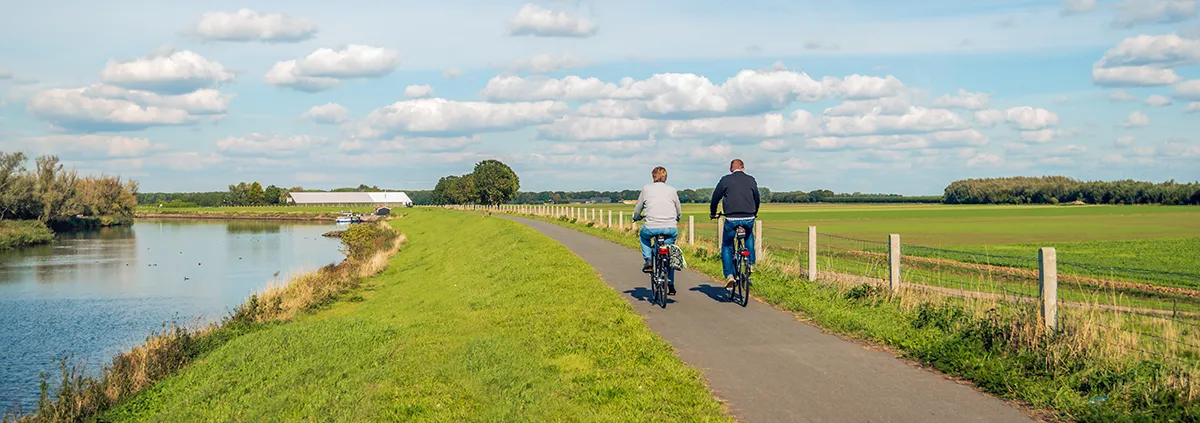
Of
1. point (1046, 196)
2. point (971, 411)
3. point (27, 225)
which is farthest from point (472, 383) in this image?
point (1046, 196)

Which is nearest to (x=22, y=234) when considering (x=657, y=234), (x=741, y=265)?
(x=657, y=234)

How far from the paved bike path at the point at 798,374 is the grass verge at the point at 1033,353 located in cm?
30

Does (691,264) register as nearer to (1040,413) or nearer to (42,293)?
(1040,413)

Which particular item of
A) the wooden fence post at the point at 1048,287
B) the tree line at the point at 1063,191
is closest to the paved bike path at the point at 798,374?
the wooden fence post at the point at 1048,287

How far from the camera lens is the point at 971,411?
657 cm

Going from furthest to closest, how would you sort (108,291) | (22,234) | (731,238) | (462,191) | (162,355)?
(462,191) < (22,234) < (108,291) < (162,355) < (731,238)

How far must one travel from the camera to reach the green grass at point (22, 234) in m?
60.4

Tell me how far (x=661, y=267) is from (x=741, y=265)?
3.80ft

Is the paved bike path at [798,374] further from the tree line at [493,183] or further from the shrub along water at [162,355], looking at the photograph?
the tree line at [493,183]

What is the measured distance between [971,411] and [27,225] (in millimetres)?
76427

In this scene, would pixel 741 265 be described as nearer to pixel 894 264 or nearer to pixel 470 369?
pixel 894 264

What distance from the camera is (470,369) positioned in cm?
883

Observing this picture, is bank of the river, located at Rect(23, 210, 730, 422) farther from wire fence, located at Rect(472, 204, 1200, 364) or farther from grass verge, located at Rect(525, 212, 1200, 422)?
wire fence, located at Rect(472, 204, 1200, 364)

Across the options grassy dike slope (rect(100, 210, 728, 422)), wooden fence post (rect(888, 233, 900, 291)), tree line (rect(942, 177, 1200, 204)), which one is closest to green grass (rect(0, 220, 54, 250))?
grassy dike slope (rect(100, 210, 728, 422))
